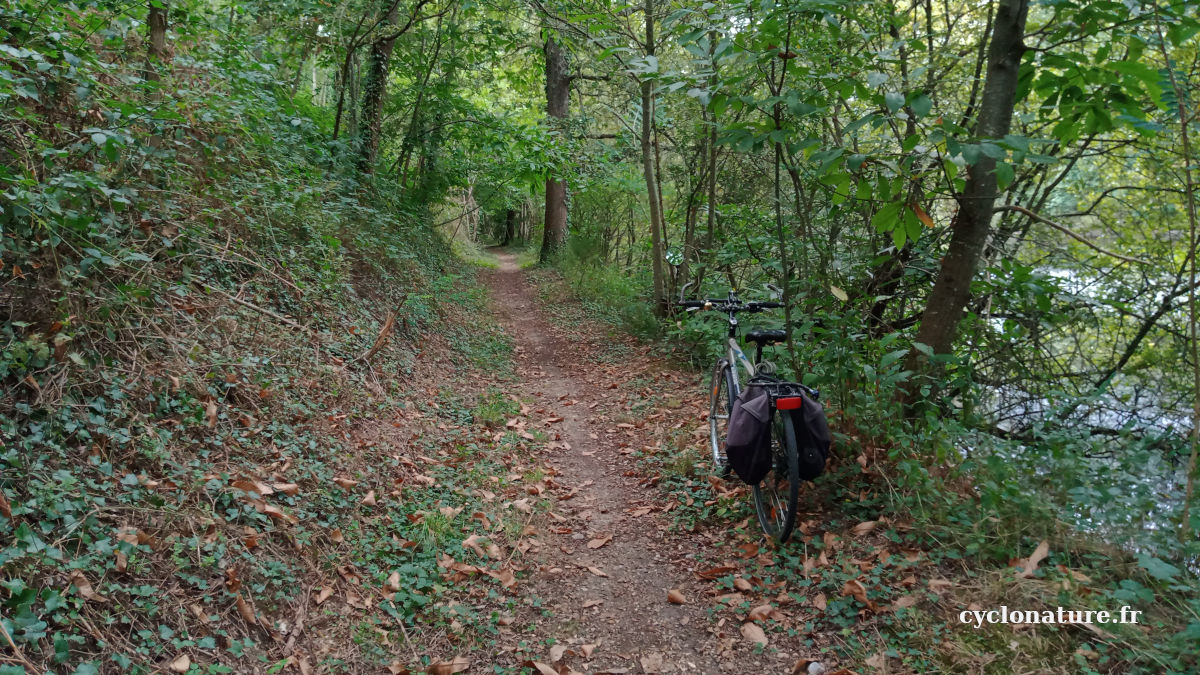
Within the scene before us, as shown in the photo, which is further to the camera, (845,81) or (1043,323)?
(1043,323)

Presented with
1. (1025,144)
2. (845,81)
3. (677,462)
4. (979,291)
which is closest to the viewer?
(1025,144)

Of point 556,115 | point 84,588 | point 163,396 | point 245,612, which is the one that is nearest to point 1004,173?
point 245,612

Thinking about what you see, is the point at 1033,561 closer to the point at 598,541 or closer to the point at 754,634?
the point at 754,634

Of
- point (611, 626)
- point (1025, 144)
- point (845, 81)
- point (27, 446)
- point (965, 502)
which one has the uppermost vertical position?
point (845, 81)

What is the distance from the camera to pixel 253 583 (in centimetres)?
319

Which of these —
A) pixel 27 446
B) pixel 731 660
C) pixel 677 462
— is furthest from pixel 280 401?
pixel 731 660

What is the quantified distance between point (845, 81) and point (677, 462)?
3.31 m

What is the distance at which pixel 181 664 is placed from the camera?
2.61 metres

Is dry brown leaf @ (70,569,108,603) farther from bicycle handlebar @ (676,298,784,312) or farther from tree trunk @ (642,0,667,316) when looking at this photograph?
tree trunk @ (642,0,667,316)

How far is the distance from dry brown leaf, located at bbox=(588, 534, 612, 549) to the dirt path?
1 cm

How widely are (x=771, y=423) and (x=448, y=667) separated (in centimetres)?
235

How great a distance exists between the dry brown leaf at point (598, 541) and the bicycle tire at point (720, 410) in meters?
1.11

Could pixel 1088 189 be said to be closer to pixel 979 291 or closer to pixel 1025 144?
pixel 979 291

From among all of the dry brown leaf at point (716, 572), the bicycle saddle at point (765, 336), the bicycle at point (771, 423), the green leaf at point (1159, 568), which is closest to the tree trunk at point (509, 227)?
the bicycle at point (771, 423)
